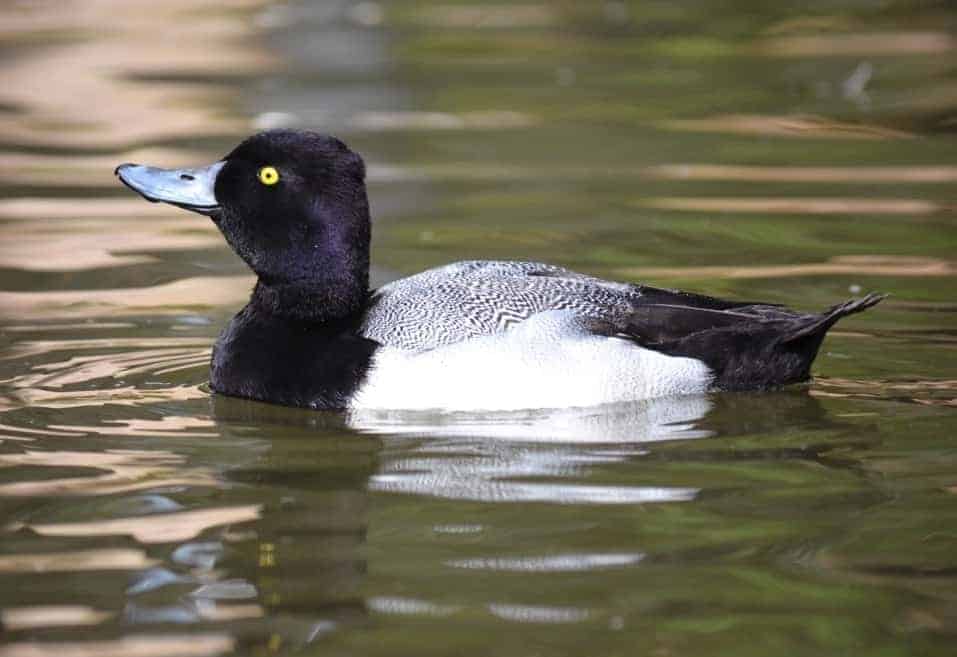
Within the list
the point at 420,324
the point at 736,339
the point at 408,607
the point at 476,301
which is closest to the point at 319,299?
the point at 420,324

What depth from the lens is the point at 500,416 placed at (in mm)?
7492

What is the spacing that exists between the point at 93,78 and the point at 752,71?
213 inches

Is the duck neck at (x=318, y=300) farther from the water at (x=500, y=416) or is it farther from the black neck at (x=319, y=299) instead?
the water at (x=500, y=416)

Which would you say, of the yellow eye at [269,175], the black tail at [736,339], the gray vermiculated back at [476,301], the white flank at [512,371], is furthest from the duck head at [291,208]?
the black tail at [736,339]

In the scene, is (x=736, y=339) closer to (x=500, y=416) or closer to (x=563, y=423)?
(x=563, y=423)

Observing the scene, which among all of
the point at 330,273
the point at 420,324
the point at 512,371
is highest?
the point at 330,273

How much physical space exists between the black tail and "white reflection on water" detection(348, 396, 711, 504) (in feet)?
0.62

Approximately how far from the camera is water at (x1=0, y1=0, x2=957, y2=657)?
18.1 ft

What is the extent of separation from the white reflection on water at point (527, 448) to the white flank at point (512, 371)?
5 centimetres

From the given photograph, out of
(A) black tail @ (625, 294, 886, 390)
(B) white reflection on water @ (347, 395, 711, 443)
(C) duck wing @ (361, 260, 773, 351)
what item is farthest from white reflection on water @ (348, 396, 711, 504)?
(C) duck wing @ (361, 260, 773, 351)

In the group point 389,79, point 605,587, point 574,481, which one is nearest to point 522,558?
point 605,587

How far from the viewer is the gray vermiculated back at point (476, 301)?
758 centimetres

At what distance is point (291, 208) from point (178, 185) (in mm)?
490

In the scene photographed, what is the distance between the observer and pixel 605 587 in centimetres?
561
